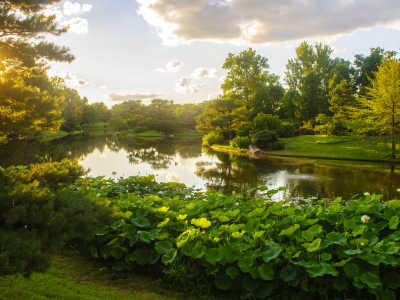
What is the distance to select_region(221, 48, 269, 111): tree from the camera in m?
36.9

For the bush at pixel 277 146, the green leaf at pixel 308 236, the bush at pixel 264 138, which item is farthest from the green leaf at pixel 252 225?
the bush at pixel 264 138

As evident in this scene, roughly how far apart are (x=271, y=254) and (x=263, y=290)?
1.13ft

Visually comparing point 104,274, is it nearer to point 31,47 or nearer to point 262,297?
point 262,297

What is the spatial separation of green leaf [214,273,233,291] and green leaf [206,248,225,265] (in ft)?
0.59

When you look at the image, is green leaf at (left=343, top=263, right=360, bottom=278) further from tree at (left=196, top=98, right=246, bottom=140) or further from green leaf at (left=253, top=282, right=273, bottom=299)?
tree at (left=196, top=98, right=246, bottom=140)

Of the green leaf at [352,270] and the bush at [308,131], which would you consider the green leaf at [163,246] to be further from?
the bush at [308,131]

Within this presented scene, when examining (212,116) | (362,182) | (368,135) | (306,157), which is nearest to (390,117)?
(368,135)

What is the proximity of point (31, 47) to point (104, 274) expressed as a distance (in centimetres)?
384

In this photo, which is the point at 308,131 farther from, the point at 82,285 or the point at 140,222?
the point at 82,285

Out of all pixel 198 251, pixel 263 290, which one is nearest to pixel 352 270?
pixel 263 290

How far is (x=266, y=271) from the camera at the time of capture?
8.66 feet

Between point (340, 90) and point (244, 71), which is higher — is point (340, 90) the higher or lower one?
the lower one

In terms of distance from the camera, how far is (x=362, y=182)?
9.90 metres

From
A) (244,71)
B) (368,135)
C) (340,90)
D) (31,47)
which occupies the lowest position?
(368,135)
